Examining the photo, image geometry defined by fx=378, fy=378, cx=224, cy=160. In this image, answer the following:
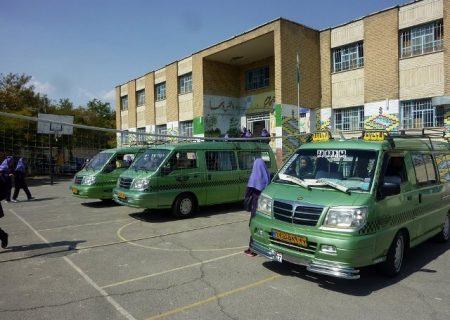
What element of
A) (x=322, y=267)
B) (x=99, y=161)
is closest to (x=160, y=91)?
(x=99, y=161)

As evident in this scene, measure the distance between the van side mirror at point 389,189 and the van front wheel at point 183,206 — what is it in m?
6.27

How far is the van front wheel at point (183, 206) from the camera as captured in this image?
10.4 meters

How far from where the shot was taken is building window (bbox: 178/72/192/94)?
2910 cm

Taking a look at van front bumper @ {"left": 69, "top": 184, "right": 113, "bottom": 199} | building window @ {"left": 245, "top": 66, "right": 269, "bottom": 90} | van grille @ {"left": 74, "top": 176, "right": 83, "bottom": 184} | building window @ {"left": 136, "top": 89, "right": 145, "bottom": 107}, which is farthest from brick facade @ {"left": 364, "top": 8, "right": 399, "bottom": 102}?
building window @ {"left": 136, "top": 89, "right": 145, "bottom": 107}

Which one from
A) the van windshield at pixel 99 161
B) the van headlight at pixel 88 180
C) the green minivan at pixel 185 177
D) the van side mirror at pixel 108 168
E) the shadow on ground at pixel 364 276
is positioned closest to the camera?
the shadow on ground at pixel 364 276

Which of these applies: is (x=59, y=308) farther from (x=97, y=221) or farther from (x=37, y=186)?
(x=37, y=186)

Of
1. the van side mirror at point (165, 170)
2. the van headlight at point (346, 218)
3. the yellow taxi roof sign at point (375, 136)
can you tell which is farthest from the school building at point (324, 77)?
the van headlight at point (346, 218)

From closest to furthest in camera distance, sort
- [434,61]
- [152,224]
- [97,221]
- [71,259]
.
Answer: [71,259] < [152,224] < [97,221] < [434,61]

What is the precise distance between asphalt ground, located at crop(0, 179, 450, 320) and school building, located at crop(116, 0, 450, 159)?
35.1 ft

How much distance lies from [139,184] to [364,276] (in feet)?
20.7

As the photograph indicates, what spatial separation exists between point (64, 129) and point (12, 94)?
18.5 metres

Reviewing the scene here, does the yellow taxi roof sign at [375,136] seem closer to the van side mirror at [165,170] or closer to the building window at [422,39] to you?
the van side mirror at [165,170]

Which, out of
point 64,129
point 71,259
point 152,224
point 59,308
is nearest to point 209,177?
point 152,224

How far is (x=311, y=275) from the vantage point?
5.65m
